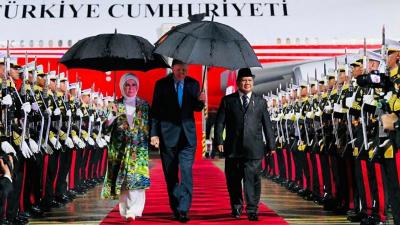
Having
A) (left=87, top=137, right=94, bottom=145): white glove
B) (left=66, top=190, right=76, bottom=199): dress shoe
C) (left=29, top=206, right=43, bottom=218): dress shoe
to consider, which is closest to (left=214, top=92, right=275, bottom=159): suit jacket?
(left=29, top=206, right=43, bottom=218): dress shoe

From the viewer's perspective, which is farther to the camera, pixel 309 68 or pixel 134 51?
pixel 309 68

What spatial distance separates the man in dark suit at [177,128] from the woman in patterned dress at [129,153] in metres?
0.15

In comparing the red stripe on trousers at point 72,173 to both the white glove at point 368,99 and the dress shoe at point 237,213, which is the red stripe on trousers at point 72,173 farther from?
the white glove at point 368,99

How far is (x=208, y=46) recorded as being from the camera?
22.2ft

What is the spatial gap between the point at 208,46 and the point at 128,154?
121 cm

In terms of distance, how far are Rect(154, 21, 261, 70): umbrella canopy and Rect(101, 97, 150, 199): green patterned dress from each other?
64cm

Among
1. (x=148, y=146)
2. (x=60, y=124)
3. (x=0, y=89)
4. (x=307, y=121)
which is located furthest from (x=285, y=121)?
(x=0, y=89)

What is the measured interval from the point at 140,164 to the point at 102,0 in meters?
19.8

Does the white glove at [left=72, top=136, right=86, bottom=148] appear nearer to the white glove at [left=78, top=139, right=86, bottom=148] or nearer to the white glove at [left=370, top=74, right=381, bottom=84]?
the white glove at [left=78, top=139, right=86, bottom=148]

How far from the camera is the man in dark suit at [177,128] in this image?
7.05 meters

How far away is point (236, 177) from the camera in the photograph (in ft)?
24.6

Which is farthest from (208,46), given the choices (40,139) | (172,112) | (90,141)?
(90,141)

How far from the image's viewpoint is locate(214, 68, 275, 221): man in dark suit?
7344 mm

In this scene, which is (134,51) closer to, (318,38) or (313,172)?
(313,172)
